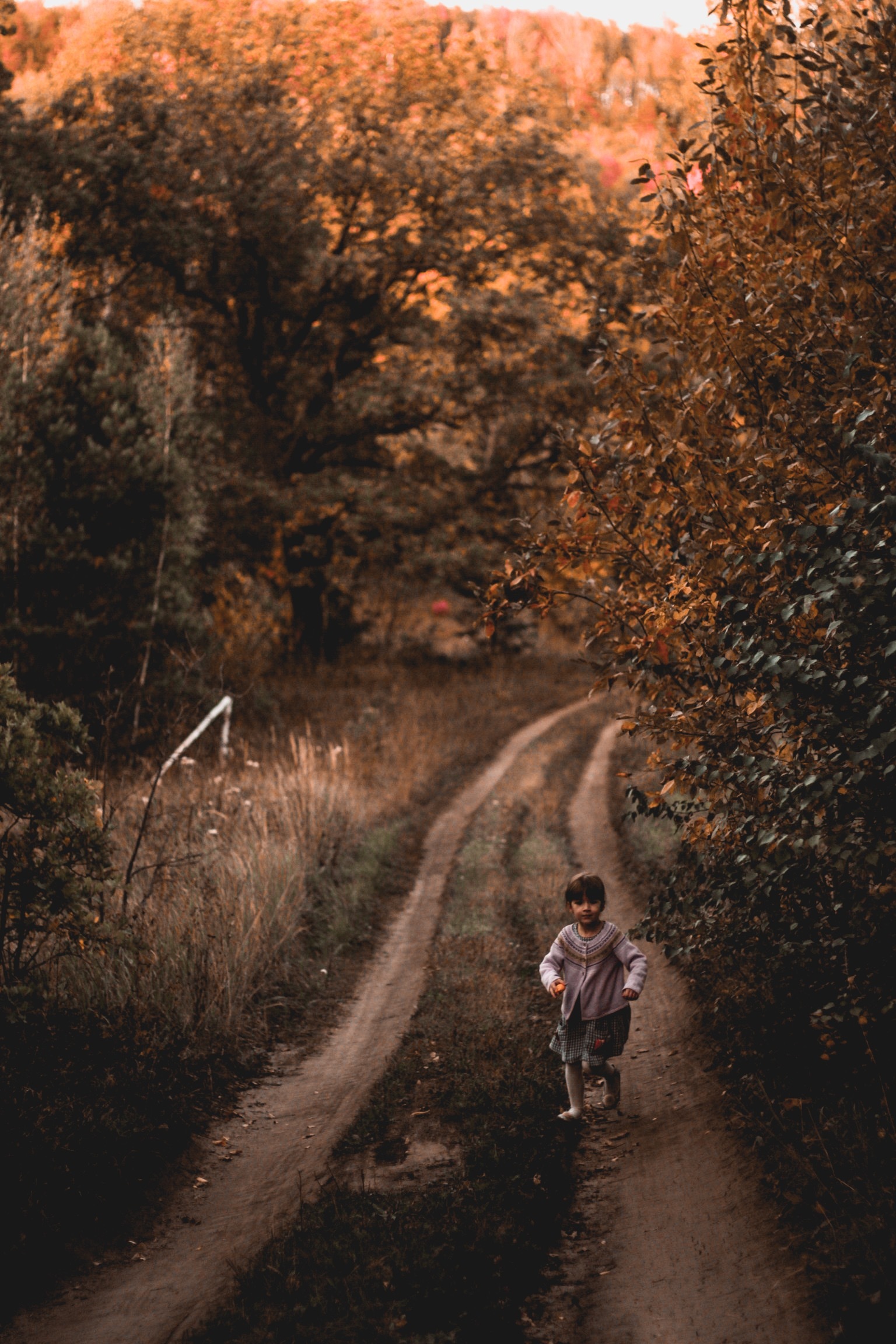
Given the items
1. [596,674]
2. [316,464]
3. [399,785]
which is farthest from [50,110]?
[596,674]

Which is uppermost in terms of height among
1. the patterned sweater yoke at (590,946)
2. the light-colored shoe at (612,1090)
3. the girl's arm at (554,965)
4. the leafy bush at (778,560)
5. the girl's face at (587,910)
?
the leafy bush at (778,560)

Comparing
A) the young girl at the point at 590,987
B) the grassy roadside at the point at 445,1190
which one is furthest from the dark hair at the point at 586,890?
the grassy roadside at the point at 445,1190

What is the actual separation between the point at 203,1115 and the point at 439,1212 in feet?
6.49

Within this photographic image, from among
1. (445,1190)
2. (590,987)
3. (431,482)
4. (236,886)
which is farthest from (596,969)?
(431,482)

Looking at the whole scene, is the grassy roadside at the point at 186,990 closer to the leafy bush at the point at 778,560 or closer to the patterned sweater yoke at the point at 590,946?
the patterned sweater yoke at the point at 590,946

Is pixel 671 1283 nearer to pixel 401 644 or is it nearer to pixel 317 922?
pixel 317 922

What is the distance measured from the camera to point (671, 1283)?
4043 millimetres

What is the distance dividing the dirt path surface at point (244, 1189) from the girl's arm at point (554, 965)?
1.43 metres

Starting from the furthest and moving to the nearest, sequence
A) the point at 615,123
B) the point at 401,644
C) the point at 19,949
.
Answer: the point at 615,123, the point at 401,644, the point at 19,949

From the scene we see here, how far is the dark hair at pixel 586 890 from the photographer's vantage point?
5578 mm

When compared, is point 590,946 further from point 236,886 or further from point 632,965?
point 236,886

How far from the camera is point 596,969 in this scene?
18.4 ft

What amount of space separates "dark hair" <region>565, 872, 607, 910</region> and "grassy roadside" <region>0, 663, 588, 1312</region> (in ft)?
7.94

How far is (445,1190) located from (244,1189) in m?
1.13
